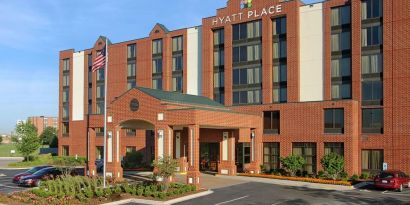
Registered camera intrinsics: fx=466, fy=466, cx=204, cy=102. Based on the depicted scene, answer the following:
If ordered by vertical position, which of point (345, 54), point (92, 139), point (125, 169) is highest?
point (345, 54)

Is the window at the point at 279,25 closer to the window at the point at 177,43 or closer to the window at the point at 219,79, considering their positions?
the window at the point at 219,79

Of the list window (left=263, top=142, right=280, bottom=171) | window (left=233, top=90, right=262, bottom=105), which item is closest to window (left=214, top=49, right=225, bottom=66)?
window (left=233, top=90, right=262, bottom=105)

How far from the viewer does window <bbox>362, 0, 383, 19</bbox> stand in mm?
42125

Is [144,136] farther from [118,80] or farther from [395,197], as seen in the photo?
[395,197]

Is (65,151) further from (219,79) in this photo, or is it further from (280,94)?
(280,94)

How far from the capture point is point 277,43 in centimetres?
4884

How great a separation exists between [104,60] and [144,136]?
26.8 m

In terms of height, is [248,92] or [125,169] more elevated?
[248,92]

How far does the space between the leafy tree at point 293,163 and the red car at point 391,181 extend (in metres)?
8.46

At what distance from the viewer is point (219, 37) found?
53781 millimetres

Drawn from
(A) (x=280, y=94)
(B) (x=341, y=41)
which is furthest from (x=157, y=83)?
(B) (x=341, y=41)

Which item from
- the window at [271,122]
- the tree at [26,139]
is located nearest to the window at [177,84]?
the window at [271,122]

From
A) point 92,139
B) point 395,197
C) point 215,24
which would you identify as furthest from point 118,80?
point 395,197

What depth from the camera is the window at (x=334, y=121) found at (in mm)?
41438
